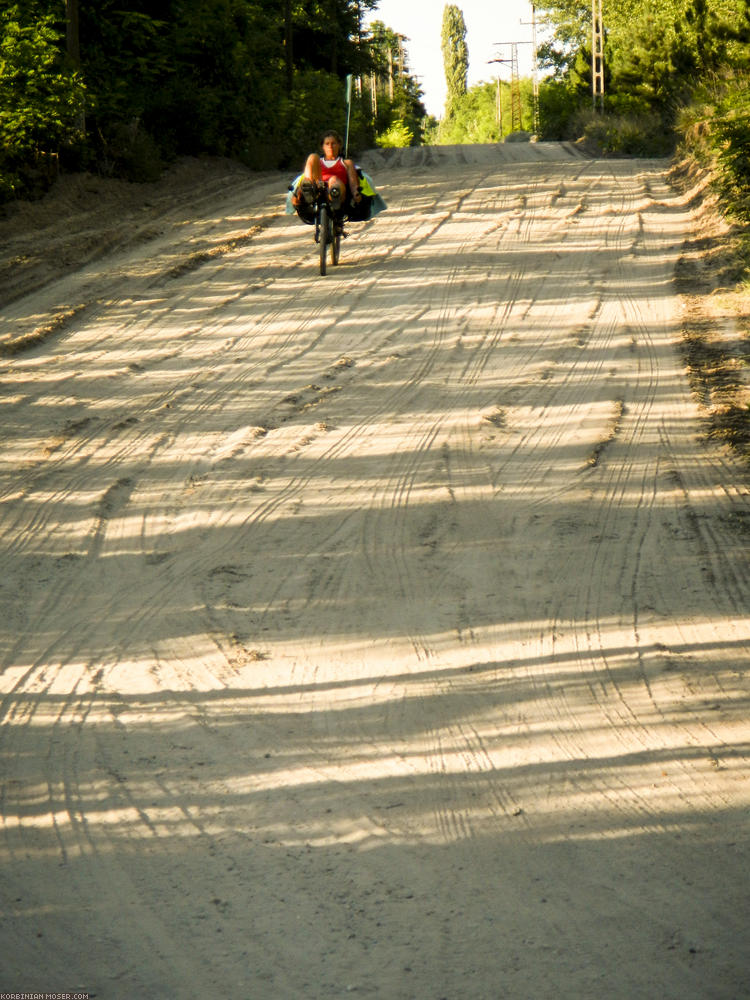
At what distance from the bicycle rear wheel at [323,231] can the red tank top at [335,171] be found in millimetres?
424

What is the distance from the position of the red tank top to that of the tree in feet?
404

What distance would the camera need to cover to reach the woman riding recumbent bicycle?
45.8 ft

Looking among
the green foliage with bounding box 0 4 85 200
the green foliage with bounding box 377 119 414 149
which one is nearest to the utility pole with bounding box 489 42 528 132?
the green foliage with bounding box 377 119 414 149

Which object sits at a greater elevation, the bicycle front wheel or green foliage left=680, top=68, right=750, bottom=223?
green foliage left=680, top=68, right=750, bottom=223

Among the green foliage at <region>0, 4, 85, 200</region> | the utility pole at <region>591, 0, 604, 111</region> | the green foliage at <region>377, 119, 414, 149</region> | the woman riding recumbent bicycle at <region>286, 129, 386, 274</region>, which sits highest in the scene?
the utility pole at <region>591, 0, 604, 111</region>

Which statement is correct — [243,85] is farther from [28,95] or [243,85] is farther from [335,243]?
[335,243]

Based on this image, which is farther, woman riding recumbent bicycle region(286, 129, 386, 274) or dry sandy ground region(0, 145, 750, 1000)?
woman riding recumbent bicycle region(286, 129, 386, 274)

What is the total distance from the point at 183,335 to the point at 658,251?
22.9ft

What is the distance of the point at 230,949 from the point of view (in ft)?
10.6

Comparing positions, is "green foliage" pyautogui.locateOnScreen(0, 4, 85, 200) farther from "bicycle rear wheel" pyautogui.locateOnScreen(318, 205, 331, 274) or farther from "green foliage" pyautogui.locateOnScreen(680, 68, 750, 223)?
"green foliage" pyautogui.locateOnScreen(680, 68, 750, 223)

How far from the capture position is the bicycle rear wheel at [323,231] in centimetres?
1399

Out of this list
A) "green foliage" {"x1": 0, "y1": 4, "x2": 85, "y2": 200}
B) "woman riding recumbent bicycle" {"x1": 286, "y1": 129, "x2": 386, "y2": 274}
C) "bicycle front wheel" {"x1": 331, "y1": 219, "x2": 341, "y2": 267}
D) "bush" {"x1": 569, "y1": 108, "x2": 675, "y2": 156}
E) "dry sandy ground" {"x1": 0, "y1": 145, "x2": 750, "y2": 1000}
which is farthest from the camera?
"bush" {"x1": 569, "y1": 108, "x2": 675, "y2": 156}

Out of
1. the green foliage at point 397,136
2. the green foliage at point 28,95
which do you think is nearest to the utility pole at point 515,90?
the green foliage at point 397,136

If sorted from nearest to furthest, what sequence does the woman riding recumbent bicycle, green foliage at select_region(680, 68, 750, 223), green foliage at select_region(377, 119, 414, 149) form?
the woman riding recumbent bicycle → green foliage at select_region(680, 68, 750, 223) → green foliage at select_region(377, 119, 414, 149)
